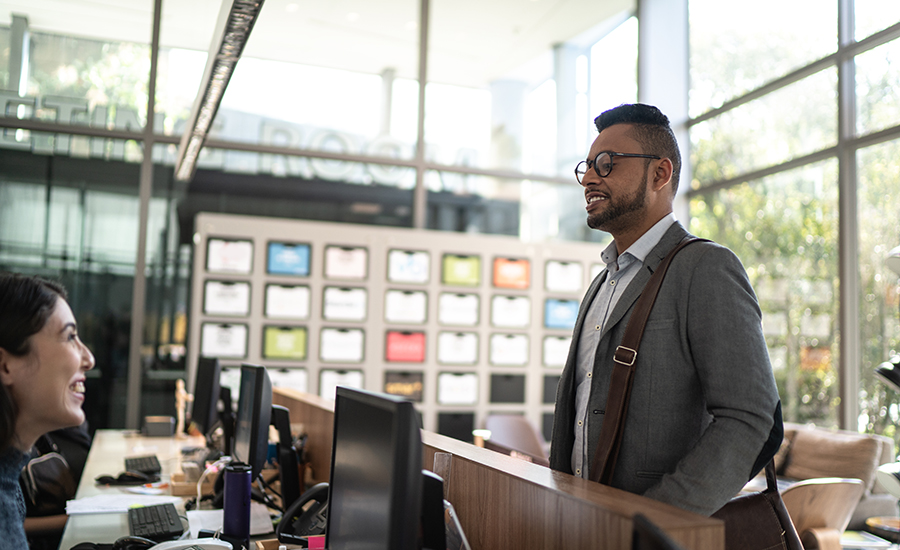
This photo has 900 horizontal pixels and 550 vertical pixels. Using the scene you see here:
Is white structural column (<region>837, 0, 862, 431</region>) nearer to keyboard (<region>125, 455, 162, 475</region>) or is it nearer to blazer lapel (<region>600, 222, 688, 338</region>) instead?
blazer lapel (<region>600, 222, 688, 338</region>)

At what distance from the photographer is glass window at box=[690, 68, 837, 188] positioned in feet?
18.0

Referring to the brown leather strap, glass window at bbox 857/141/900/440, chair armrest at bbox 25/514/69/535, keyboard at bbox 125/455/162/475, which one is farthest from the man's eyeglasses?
glass window at bbox 857/141/900/440

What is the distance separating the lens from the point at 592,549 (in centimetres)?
115

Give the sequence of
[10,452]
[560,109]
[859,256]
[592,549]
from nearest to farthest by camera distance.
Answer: [592,549], [10,452], [859,256], [560,109]

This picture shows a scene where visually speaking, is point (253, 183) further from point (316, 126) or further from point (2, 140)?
point (2, 140)

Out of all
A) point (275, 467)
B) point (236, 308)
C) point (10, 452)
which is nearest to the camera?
point (10, 452)

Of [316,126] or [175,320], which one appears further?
[316,126]

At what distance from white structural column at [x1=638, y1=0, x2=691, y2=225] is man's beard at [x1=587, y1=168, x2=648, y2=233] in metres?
5.67

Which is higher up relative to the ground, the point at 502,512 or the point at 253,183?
the point at 253,183

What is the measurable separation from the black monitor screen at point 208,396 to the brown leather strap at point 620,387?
99.7 inches

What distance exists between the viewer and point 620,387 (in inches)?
59.2

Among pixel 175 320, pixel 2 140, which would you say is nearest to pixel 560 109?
pixel 175 320

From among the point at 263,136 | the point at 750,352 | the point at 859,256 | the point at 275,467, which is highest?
the point at 263,136

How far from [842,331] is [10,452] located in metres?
5.28
